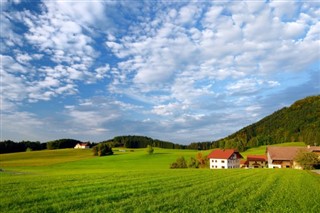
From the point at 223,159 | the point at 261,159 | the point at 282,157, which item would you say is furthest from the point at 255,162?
the point at 282,157

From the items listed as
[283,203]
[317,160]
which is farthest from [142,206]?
[317,160]

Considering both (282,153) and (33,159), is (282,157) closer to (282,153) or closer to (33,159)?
(282,153)

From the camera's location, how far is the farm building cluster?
99.8 m

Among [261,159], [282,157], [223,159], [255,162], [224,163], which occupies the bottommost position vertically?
[224,163]

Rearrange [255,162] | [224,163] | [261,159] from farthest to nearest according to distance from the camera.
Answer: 1. [261,159]
2. [255,162]
3. [224,163]

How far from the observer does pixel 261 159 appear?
119438 millimetres

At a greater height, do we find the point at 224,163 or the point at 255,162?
the point at 255,162

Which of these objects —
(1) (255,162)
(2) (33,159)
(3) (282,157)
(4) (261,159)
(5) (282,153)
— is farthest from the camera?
(2) (33,159)

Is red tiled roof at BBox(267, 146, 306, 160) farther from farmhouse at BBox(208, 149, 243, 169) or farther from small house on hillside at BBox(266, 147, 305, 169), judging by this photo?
farmhouse at BBox(208, 149, 243, 169)

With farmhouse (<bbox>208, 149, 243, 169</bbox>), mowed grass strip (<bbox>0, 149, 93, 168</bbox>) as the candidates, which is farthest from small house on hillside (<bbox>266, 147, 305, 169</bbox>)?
mowed grass strip (<bbox>0, 149, 93, 168</bbox>)

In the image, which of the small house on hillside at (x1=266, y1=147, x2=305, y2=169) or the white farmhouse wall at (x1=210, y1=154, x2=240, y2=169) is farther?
the white farmhouse wall at (x1=210, y1=154, x2=240, y2=169)

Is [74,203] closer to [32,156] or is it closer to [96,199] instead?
[96,199]

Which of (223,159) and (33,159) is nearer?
(223,159)

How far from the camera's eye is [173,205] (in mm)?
15547
